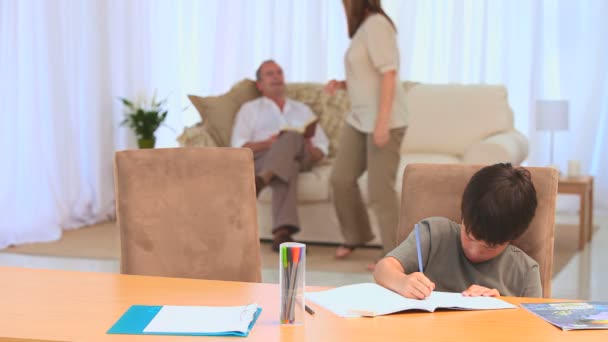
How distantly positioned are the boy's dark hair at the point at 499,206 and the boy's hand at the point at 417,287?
0.21 metres

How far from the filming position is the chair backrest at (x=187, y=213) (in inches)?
86.6

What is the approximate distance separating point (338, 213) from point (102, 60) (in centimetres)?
253

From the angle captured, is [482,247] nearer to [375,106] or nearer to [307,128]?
[375,106]

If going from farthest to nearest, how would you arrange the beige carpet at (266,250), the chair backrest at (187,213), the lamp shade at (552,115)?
the lamp shade at (552,115), the beige carpet at (266,250), the chair backrest at (187,213)

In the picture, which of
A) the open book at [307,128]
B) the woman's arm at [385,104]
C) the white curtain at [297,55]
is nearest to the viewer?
the woman's arm at [385,104]

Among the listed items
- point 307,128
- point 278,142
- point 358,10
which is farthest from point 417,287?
point 307,128

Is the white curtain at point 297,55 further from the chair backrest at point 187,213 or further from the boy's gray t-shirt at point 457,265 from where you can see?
the boy's gray t-shirt at point 457,265

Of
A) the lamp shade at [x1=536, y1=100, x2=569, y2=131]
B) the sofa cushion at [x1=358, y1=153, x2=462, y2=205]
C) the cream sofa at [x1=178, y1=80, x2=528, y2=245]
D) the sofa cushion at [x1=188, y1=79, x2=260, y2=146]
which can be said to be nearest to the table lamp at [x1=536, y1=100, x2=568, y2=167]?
the lamp shade at [x1=536, y1=100, x2=569, y2=131]

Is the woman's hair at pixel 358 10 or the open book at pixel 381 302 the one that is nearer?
the open book at pixel 381 302

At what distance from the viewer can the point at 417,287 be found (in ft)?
5.31

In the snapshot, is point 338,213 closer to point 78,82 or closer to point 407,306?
point 78,82

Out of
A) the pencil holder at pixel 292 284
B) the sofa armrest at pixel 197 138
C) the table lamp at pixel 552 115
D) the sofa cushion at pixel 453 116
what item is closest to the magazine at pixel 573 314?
the pencil holder at pixel 292 284

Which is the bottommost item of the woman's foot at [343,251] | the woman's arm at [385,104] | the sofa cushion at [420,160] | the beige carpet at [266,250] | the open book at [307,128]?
the beige carpet at [266,250]

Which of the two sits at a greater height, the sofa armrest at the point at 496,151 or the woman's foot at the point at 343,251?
the sofa armrest at the point at 496,151
